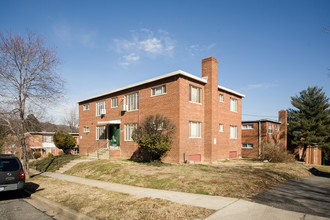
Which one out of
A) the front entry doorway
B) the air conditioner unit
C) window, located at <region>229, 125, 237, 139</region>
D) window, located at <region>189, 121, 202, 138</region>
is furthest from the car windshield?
window, located at <region>229, 125, 237, 139</region>

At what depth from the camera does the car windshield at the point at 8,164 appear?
9148 millimetres

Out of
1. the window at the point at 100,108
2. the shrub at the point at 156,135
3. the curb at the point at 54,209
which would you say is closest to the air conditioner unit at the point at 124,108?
the window at the point at 100,108

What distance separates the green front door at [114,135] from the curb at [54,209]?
535 inches

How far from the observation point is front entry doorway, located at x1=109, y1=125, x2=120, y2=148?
76.0ft

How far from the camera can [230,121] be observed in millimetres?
23516

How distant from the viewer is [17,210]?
25.2 ft

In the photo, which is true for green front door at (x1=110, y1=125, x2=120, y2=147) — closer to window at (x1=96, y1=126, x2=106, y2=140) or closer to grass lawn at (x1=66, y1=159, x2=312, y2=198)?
window at (x1=96, y1=126, x2=106, y2=140)

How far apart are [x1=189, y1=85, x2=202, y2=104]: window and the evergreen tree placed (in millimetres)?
20851

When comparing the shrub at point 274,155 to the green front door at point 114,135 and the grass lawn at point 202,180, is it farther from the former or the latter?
the green front door at point 114,135

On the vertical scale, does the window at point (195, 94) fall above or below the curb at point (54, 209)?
above

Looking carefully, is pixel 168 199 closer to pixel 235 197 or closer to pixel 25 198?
pixel 235 197

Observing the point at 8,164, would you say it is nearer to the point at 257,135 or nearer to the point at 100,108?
the point at 100,108

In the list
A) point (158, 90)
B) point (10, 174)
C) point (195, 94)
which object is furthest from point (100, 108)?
point (10, 174)

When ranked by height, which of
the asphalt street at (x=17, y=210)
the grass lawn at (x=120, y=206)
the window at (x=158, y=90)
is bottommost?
the asphalt street at (x=17, y=210)
